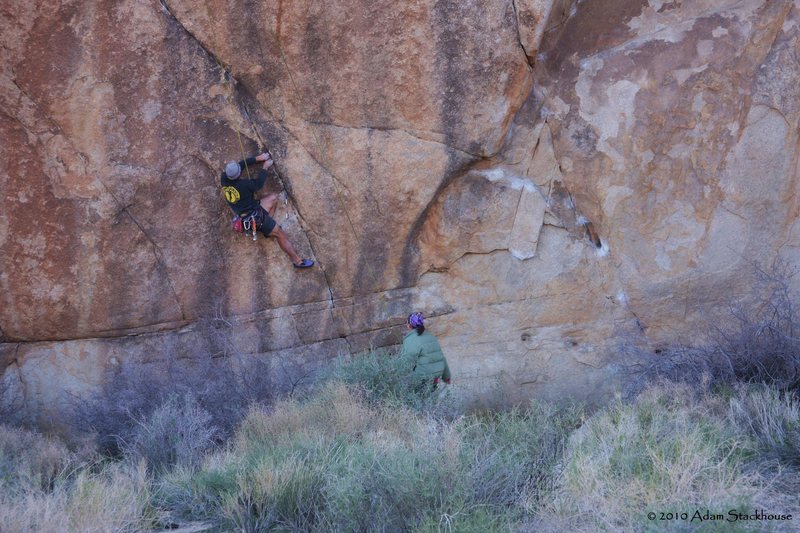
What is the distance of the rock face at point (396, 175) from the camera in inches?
311

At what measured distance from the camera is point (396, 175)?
28.1 feet

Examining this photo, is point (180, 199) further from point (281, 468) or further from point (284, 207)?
Answer: point (281, 468)

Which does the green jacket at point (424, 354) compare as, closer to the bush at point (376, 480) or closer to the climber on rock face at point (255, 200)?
the climber on rock face at point (255, 200)

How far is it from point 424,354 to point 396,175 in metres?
1.95

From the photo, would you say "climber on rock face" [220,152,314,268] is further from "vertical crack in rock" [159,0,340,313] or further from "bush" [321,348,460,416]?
"bush" [321,348,460,416]

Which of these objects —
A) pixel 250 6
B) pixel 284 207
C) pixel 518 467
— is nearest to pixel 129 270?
pixel 284 207

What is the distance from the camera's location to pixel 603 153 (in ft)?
29.3

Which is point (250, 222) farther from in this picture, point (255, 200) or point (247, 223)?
point (255, 200)

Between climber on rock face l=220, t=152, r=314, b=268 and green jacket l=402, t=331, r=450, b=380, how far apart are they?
4.86 feet

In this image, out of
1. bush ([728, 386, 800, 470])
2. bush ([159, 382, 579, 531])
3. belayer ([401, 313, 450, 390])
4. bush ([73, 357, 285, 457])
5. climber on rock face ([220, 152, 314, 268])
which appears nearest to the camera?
bush ([159, 382, 579, 531])

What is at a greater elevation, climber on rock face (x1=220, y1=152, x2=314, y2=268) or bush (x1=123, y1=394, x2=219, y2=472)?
climber on rock face (x1=220, y1=152, x2=314, y2=268)

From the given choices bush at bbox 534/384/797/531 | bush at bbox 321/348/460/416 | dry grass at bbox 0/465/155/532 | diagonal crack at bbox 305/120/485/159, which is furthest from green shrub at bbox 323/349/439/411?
dry grass at bbox 0/465/155/532

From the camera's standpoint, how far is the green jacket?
307 inches

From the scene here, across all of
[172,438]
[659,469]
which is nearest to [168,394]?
[172,438]
